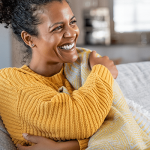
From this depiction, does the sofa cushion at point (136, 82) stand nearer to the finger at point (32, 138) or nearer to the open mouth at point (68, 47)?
the open mouth at point (68, 47)

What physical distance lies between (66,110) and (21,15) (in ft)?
1.55

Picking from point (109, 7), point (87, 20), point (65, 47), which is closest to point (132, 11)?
point (109, 7)

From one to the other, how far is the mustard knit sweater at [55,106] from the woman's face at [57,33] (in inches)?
5.2

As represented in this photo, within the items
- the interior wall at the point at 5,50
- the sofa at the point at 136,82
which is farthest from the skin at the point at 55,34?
the interior wall at the point at 5,50

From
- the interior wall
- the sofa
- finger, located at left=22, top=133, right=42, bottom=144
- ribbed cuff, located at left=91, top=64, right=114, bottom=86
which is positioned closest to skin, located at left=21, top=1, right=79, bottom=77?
ribbed cuff, located at left=91, top=64, right=114, bottom=86

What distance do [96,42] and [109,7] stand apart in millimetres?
959

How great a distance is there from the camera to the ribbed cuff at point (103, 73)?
940 millimetres

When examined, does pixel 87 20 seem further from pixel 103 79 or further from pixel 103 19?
pixel 103 79

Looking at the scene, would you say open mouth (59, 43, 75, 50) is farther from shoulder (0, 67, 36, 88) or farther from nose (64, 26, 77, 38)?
shoulder (0, 67, 36, 88)

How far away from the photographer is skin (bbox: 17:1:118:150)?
0.90 meters

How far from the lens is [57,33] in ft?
3.11

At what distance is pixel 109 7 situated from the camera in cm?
570

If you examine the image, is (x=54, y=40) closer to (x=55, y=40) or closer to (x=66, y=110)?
(x=55, y=40)

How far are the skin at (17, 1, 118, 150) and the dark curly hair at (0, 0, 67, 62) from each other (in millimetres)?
23
